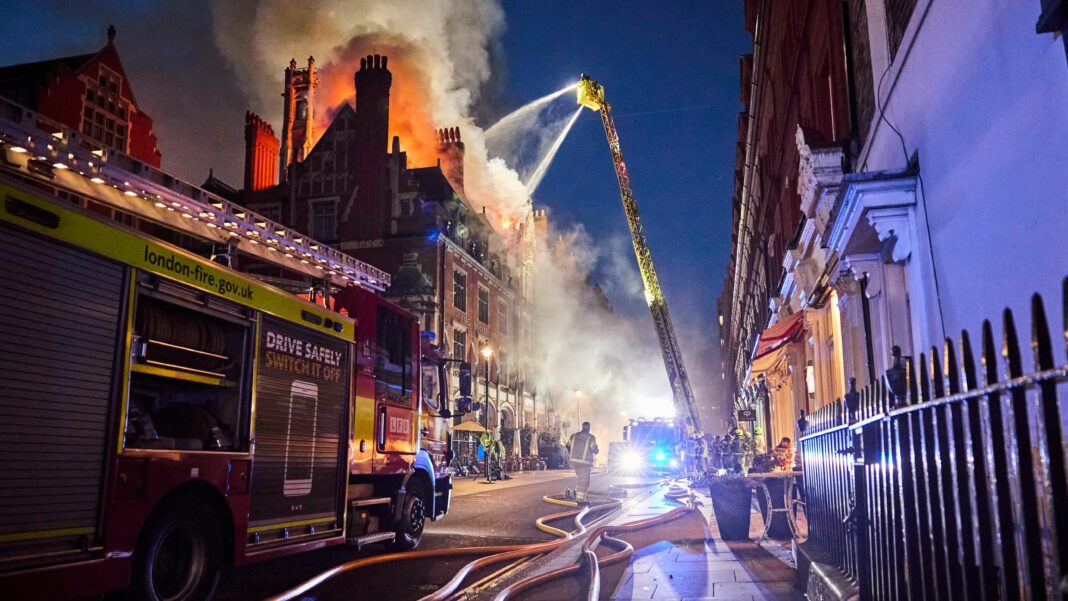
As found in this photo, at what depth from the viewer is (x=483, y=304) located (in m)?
45.3

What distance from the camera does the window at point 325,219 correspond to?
3984cm

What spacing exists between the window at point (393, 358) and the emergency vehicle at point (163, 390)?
0.21ft

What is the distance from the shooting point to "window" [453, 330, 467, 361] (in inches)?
1567

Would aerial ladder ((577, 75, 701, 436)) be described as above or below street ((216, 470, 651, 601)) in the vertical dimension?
above

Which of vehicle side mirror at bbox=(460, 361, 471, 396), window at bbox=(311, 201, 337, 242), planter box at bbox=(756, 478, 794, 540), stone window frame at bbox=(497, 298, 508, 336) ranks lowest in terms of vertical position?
planter box at bbox=(756, 478, 794, 540)

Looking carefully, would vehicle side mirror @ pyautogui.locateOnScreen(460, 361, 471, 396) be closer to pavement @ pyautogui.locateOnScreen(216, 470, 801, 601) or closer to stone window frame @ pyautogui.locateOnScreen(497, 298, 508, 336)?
pavement @ pyautogui.locateOnScreen(216, 470, 801, 601)

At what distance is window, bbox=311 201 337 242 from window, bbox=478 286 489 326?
944 cm

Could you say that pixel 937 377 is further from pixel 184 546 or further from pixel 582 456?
pixel 582 456

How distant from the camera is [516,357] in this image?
→ 167ft

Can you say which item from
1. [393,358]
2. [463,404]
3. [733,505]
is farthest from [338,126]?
[733,505]

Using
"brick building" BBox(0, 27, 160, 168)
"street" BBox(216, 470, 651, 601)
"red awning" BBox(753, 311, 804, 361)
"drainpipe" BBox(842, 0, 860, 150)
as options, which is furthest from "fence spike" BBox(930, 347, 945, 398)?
"brick building" BBox(0, 27, 160, 168)

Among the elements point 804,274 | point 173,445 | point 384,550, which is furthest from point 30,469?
point 804,274

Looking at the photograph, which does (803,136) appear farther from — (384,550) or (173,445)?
(173,445)

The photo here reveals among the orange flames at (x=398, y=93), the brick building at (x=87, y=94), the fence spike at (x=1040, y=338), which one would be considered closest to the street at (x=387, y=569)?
the fence spike at (x=1040, y=338)
